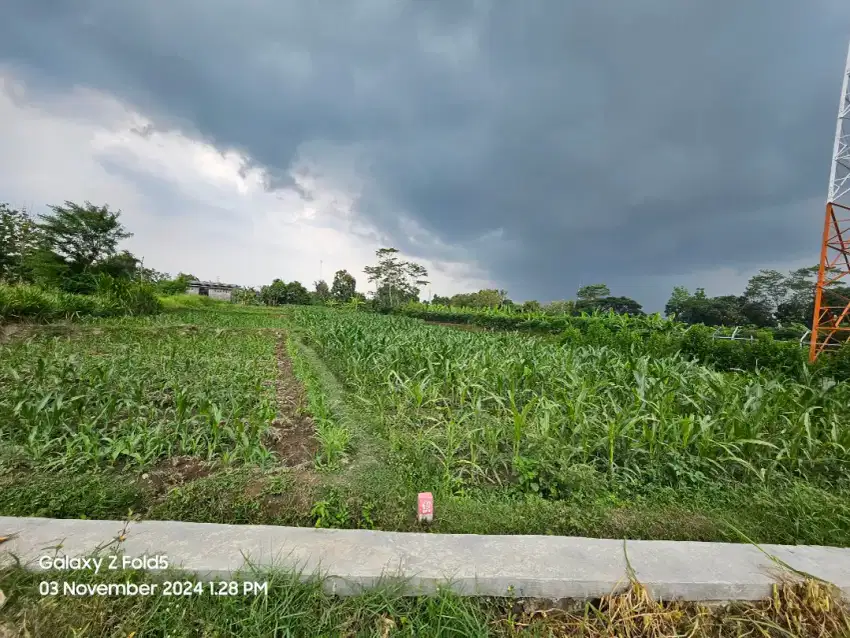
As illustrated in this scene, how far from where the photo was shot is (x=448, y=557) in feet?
5.43

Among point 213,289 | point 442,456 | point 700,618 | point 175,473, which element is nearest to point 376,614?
point 700,618

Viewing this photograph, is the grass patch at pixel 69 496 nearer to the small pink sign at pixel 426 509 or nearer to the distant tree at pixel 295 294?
the small pink sign at pixel 426 509

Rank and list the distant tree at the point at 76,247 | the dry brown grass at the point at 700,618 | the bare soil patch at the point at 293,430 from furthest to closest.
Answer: the distant tree at the point at 76,247, the bare soil patch at the point at 293,430, the dry brown grass at the point at 700,618

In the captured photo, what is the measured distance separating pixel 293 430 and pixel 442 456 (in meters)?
1.54

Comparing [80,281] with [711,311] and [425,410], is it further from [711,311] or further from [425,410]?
[711,311]

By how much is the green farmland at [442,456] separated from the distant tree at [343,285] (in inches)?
1581

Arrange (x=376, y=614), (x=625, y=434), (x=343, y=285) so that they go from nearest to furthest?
(x=376, y=614) → (x=625, y=434) → (x=343, y=285)

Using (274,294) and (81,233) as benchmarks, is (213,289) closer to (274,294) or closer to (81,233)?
(274,294)

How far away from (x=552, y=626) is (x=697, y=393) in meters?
3.43

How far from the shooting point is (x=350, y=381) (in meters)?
5.14

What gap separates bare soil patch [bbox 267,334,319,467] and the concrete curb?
1144 millimetres

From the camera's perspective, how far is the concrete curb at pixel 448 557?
154cm

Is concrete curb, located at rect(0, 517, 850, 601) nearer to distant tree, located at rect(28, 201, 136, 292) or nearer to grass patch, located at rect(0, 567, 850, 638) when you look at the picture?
grass patch, located at rect(0, 567, 850, 638)

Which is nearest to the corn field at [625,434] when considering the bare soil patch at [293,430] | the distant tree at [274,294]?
the bare soil patch at [293,430]
